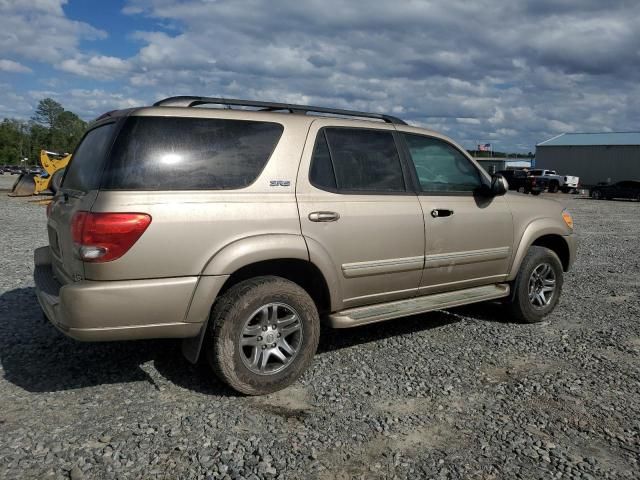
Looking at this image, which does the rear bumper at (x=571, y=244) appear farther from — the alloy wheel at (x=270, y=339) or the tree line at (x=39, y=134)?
the tree line at (x=39, y=134)

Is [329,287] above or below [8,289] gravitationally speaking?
above

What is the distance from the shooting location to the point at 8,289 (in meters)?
6.48

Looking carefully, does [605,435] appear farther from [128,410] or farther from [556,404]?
[128,410]

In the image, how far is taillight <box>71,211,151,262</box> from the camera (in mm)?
3211

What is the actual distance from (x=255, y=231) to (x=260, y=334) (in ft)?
2.28

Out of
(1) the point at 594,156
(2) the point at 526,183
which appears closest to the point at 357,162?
(2) the point at 526,183

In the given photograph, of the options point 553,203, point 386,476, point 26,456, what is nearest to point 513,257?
point 553,203

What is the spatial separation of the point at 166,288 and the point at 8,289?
162 inches

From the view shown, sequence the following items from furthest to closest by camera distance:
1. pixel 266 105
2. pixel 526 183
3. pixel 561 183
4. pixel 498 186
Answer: pixel 561 183 < pixel 526 183 < pixel 498 186 < pixel 266 105

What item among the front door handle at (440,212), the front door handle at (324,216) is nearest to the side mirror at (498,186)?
the front door handle at (440,212)

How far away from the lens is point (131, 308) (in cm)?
329

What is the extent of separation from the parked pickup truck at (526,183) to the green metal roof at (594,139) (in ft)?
69.2

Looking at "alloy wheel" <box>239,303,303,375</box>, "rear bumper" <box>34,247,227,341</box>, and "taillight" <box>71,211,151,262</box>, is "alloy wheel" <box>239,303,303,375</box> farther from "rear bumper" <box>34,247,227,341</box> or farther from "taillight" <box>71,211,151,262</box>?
"taillight" <box>71,211,151,262</box>

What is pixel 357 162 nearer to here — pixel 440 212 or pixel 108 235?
pixel 440 212
